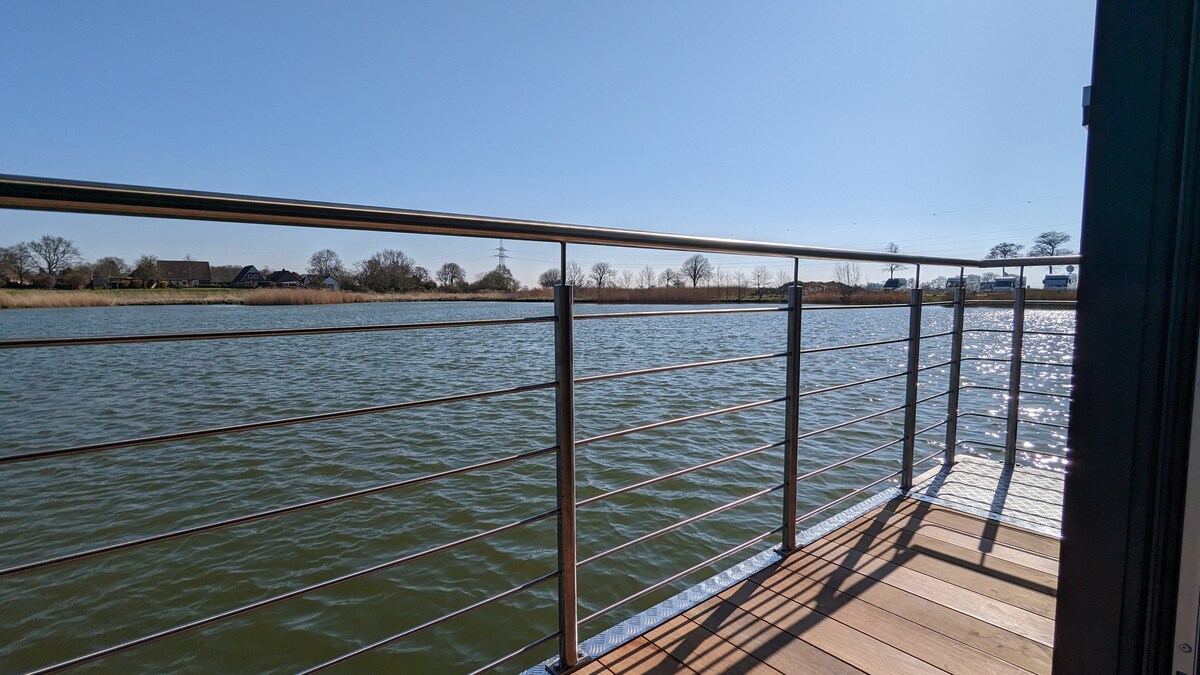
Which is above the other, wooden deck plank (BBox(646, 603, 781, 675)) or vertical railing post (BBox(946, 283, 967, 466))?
vertical railing post (BBox(946, 283, 967, 466))

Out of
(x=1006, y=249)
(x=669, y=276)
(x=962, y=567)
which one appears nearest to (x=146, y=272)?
(x=962, y=567)

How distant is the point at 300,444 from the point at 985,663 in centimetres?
572

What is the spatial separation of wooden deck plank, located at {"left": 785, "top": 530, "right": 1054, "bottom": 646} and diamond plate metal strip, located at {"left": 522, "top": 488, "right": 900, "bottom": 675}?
0.26 ft

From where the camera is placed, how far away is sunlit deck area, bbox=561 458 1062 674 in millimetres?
1250

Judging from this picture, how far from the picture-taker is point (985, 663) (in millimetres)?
1238

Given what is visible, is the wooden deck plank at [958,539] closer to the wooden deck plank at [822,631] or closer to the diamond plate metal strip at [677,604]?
the diamond plate metal strip at [677,604]

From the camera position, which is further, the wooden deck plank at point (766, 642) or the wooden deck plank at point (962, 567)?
the wooden deck plank at point (962, 567)

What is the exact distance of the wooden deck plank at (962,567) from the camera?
1521mm

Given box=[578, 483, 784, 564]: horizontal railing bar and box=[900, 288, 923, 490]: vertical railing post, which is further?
box=[900, 288, 923, 490]: vertical railing post

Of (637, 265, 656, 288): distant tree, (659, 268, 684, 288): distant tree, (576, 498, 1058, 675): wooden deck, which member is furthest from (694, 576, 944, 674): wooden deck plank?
(659, 268, 684, 288): distant tree

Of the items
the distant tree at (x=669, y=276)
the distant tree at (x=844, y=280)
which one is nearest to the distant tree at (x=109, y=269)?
the distant tree at (x=844, y=280)

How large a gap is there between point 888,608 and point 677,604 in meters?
0.61

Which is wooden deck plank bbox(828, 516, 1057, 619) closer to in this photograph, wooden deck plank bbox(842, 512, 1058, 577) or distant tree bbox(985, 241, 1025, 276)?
wooden deck plank bbox(842, 512, 1058, 577)

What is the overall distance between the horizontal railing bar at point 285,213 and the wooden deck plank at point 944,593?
116 cm
